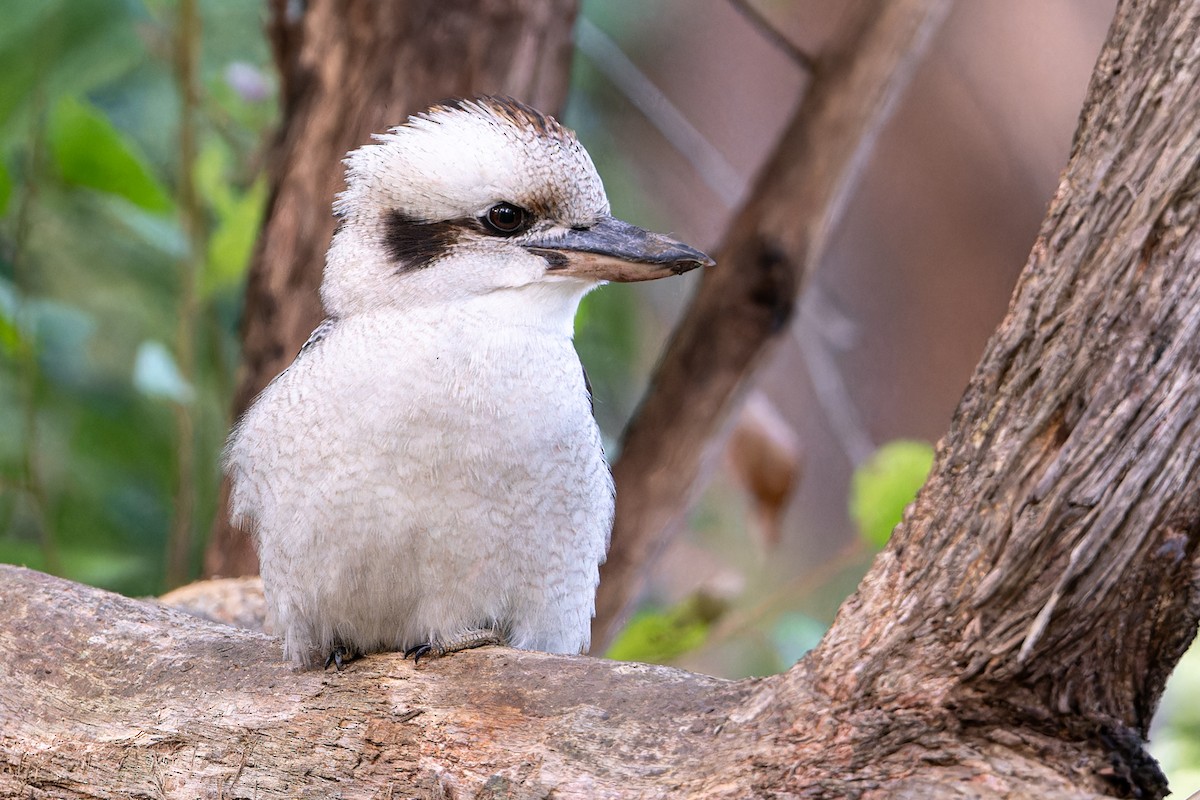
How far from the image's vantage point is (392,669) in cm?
144

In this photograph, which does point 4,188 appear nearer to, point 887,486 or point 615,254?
point 615,254

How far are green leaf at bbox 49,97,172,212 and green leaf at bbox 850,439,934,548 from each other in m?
1.50

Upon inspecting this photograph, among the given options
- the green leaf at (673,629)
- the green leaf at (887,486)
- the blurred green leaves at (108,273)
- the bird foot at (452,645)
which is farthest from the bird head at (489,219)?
the green leaf at (673,629)

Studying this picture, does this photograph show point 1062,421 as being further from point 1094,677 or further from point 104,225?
point 104,225

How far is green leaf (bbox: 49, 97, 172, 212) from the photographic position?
2418 mm

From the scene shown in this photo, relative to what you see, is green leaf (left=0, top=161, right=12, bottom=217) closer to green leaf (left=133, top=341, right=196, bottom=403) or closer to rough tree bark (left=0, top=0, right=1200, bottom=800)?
green leaf (left=133, top=341, right=196, bottom=403)

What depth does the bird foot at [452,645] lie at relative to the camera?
1443mm

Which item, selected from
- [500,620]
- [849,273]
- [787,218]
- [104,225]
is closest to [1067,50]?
[849,273]

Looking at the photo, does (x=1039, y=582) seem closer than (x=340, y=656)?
Yes

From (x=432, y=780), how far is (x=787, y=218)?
4.96ft

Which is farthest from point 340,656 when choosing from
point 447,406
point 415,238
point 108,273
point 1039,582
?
point 108,273

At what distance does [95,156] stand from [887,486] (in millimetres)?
1605

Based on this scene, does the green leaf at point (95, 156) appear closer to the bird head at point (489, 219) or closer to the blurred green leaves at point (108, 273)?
the blurred green leaves at point (108, 273)

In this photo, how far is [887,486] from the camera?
2088 millimetres
